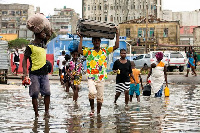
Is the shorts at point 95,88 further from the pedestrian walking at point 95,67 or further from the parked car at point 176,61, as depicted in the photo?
the parked car at point 176,61

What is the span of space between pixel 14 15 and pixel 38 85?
166724 millimetres

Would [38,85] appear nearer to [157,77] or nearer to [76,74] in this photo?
[76,74]

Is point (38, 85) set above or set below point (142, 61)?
above

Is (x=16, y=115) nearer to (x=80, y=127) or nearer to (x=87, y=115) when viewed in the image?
(x=87, y=115)

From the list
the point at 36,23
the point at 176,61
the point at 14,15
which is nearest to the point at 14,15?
the point at 14,15

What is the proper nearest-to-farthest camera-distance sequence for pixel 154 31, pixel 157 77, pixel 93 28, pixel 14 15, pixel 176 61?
pixel 93 28 < pixel 157 77 < pixel 176 61 < pixel 154 31 < pixel 14 15

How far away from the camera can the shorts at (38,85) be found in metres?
9.24

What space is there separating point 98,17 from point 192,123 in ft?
440

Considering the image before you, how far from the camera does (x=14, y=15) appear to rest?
172m

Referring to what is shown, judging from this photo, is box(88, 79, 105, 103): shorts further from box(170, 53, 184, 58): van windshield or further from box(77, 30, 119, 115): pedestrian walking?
box(170, 53, 184, 58): van windshield

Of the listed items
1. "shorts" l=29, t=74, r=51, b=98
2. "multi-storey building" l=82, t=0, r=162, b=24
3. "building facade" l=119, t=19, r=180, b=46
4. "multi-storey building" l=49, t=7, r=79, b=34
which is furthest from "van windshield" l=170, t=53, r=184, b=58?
"multi-storey building" l=49, t=7, r=79, b=34

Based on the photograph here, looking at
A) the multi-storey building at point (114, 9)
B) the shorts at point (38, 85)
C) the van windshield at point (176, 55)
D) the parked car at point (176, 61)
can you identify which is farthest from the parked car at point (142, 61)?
the multi-storey building at point (114, 9)

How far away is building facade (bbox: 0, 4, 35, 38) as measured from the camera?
17050 centimetres

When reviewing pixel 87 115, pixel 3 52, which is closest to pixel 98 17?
pixel 3 52
